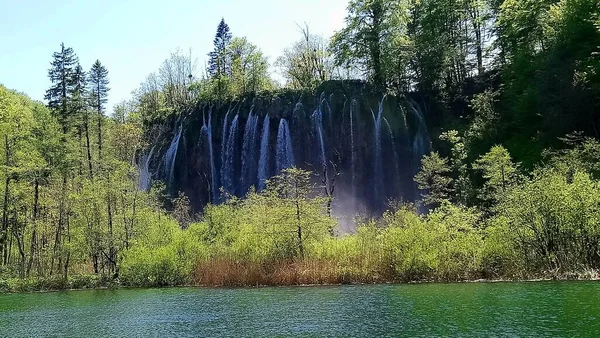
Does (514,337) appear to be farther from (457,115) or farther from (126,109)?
(126,109)

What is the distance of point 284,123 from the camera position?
4659cm

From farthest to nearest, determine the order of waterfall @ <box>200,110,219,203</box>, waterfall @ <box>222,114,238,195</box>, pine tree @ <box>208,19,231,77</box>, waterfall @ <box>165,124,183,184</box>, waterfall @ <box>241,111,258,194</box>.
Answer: pine tree @ <box>208,19,231,77</box>
waterfall @ <box>165,124,183,184</box>
waterfall @ <box>200,110,219,203</box>
waterfall @ <box>222,114,238,195</box>
waterfall @ <box>241,111,258,194</box>

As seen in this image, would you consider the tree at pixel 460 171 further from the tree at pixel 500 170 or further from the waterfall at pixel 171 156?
the waterfall at pixel 171 156

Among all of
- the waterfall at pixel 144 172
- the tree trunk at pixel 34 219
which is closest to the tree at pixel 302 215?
the tree trunk at pixel 34 219

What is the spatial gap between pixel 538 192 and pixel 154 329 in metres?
16.6

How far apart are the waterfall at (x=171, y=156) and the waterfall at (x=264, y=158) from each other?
10.1 m

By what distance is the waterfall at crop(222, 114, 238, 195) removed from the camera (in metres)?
47.0

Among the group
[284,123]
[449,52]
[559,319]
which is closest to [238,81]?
[284,123]

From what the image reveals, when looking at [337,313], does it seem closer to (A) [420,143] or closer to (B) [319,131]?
(A) [420,143]

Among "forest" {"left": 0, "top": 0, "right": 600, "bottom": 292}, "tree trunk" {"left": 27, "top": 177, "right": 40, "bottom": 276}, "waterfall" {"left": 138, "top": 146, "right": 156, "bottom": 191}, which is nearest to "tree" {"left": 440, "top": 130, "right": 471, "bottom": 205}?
"forest" {"left": 0, "top": 0, "right": 600, "bottom": 292}

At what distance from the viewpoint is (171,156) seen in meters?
51.9

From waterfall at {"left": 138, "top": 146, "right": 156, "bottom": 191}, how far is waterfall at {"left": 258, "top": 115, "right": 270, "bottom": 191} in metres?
13.3

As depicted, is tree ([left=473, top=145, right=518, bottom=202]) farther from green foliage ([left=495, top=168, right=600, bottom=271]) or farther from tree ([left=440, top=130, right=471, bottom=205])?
tree ([left=440, top=130, right=471, bottom=205])

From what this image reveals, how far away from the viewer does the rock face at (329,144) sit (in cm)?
4406
